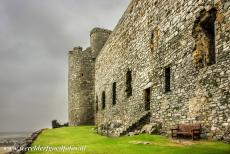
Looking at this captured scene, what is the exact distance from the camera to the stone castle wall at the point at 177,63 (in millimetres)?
10789

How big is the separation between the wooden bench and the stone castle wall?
0.23 metres

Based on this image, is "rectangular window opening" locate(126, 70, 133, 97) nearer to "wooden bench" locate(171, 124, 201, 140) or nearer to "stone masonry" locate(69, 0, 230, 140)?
"stone masonry" locate(69, 0, 230, 140)

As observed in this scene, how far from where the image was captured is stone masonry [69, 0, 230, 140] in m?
10.9

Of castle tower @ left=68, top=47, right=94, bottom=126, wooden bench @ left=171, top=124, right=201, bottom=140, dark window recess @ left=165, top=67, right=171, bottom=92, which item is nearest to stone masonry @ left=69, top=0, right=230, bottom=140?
dark window recess @ left=165, top=67, right=171, bottom=92

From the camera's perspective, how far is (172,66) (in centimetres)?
1416

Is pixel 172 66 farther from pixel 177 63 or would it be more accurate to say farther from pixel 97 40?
pixel 97 40

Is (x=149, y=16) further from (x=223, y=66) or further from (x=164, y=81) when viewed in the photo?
(x=223, y=66)

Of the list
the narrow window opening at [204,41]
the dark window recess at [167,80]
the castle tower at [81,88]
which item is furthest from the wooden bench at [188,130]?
the castle tower at [81,88]

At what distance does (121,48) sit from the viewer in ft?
75.3

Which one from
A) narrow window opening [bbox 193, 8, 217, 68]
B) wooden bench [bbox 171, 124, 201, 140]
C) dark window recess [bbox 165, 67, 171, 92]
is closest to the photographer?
wooden bench [bbox 171, 124, 201, 140]

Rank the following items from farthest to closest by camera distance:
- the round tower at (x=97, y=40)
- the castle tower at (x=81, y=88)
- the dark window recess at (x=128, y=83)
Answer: the round tower at (x=97, y=40), the castle tower at (x=81, y=88), the dark window recess at (x=128, y=83)

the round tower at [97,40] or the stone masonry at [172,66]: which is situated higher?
the round tower at [97,40]

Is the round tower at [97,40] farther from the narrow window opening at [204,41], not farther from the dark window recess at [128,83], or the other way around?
the narrow window opening at [204,41]

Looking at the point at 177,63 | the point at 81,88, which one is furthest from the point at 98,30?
the point at 177,63
